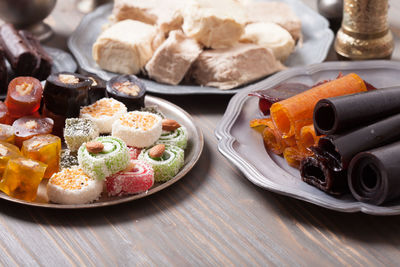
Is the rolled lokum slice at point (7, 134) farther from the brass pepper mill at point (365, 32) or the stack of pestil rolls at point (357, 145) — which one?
the brass pepper mill at point (365, 32)

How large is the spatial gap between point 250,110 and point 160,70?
40 centimetres

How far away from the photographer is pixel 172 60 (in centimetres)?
175

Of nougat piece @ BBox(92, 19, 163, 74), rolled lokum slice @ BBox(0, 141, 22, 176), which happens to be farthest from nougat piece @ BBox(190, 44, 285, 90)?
rolled lokum slice @ BBox(0, 141, 22, 176)

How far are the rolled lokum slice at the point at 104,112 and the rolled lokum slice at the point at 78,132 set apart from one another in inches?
1.0

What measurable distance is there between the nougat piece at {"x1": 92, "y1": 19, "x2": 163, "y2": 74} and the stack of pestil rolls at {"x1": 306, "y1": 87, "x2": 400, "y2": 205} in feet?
2.57

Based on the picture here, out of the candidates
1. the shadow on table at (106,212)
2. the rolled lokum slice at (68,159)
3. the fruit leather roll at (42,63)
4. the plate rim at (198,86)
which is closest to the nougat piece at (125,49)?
the plate rim at (198,86)

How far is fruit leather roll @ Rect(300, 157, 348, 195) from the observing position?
1.18 metres

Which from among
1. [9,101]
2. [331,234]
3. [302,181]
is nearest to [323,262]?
[331,234]

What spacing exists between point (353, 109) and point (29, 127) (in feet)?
2.62

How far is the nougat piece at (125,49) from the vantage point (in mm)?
1796

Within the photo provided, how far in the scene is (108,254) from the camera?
3.66ft

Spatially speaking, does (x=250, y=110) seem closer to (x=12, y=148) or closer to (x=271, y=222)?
(x=271, y=222)

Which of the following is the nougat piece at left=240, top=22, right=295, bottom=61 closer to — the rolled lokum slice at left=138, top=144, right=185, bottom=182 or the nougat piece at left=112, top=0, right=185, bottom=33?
Result: the nougat piece at left=112, top=0, right=185, bottom=33

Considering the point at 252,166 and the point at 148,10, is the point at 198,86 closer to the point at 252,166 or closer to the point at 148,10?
the point at 148,10
